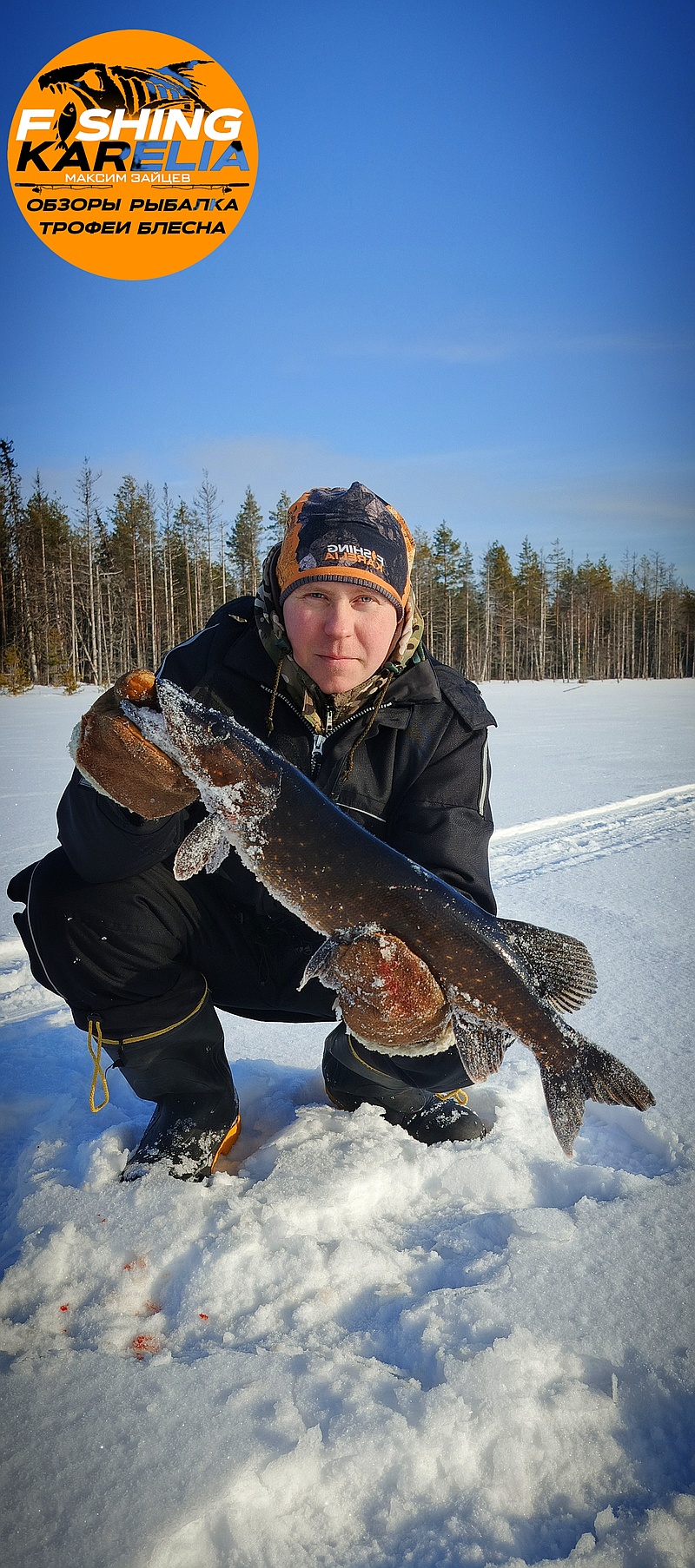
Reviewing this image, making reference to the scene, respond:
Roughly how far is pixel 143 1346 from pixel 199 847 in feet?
3.73

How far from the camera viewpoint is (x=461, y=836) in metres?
2.36

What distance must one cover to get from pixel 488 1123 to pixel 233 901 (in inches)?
46.3

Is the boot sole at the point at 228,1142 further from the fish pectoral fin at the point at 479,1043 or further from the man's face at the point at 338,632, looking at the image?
the man's face at the point at 338,632

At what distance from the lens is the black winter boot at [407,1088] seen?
2.38 m

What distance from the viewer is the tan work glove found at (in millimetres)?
1886

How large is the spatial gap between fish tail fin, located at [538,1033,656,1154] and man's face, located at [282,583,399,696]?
1292 mm

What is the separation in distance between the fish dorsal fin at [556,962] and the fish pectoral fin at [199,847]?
0.82m

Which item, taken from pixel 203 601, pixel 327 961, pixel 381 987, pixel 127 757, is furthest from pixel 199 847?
pixel 203 601

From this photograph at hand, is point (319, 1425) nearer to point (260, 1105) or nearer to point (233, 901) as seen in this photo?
point (260, 1105)

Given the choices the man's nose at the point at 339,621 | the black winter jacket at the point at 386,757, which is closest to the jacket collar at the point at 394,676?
the black winter jacket at the point at 386,757

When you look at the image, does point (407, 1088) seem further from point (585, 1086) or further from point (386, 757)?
point (386, 757)

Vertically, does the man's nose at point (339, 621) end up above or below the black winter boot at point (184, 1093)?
above

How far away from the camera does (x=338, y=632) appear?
2.34 m

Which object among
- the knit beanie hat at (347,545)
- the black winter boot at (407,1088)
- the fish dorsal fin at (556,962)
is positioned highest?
the knit beanie hat at (347,545)
